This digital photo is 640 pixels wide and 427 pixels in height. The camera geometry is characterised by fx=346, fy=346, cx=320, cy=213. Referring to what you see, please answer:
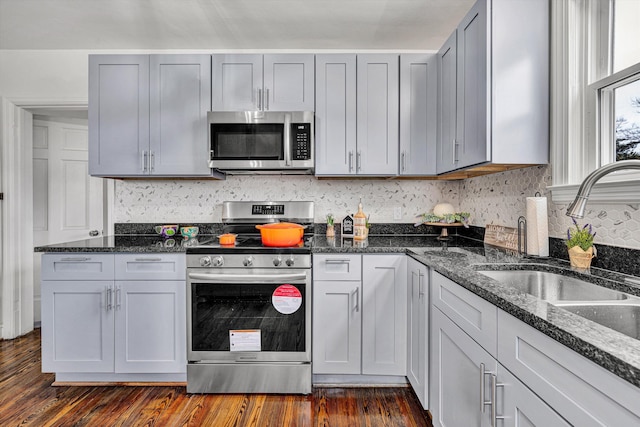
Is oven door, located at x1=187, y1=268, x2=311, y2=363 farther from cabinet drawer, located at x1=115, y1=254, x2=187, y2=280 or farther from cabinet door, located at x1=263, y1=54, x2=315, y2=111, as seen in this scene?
cabinet door, located at x1=263, y1=54, x2=315, y2=111

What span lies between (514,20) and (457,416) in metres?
1.83

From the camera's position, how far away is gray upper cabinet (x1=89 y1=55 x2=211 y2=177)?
2.49 metres

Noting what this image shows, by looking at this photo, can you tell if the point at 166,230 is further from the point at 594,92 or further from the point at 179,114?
the point at 594,92

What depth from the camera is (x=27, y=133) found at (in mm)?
3082

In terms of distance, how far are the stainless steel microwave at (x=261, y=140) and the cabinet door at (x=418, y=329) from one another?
1031mm

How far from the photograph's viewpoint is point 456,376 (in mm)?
1415

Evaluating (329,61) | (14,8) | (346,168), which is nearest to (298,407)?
(346,168)

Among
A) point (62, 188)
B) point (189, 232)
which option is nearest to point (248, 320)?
point (189, 232)

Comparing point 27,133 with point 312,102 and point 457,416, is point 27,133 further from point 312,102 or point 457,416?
point 457,416

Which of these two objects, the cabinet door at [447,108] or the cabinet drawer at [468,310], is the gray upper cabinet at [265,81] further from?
the cabinet drawer at [468,310]

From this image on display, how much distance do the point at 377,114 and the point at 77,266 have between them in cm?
224

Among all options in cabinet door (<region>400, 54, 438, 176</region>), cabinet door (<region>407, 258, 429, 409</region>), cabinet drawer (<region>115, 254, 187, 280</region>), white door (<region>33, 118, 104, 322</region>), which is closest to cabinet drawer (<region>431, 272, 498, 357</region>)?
cabinet door (<region>407, 258, 429, 409</region>)

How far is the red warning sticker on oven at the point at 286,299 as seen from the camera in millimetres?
2129

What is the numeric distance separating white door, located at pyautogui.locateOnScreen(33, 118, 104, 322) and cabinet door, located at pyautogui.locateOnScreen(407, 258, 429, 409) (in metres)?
3.04
